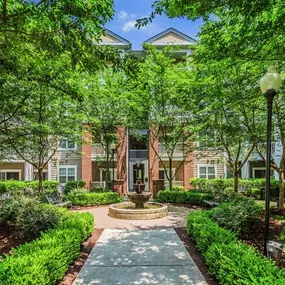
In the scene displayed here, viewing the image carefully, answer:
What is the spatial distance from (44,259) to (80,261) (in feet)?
6.16

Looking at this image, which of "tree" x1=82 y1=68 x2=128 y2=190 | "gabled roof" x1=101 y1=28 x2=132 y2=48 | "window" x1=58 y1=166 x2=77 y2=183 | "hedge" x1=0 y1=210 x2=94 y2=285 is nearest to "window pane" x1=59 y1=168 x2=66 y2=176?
"window" x1=58 y1=166 x2=77 y2=183

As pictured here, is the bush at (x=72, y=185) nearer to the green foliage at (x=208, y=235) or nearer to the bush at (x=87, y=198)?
the bush at (x=87, y=198)

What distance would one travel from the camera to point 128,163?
917 inches

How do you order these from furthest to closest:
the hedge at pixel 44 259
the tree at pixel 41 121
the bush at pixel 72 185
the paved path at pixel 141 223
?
the bush at pixel 72 185 → the tree at pixel 41 121 → the paved path at pixel 141 223 → the hedge at pixel 44 259

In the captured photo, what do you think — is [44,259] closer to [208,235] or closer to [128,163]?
[208,235]

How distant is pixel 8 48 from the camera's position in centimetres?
504

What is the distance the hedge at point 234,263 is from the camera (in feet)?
11.5

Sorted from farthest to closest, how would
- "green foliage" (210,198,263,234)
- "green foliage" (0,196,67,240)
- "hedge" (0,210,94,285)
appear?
"green foliage" (210,198,263,234)
"green foliage" (0,196,67,240)
"hedge" (0,210,94,285)

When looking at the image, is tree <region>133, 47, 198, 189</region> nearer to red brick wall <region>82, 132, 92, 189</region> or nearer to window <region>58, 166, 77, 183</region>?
red brick wall <region>82, 132, 92, 189</region>

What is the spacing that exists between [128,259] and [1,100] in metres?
6.82

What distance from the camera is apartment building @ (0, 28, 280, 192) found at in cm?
2255

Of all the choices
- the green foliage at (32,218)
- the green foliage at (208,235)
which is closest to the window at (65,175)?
the green foliage at (32,218)

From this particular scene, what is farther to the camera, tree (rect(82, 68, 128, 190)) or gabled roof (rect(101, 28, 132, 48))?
gabled roof (rect(101, 28, 132, 48))

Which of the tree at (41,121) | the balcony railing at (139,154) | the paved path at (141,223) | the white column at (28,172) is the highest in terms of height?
the tree at (41,121)
